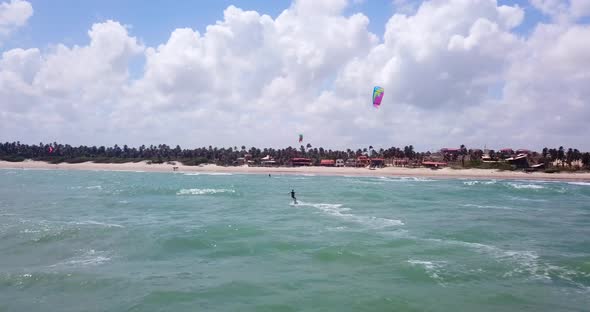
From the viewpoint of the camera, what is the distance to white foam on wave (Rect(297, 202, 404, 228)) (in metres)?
21.9

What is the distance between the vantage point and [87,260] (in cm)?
1425

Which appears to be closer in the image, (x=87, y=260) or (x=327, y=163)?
(x=87, y=260)

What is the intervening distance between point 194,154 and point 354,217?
11433 cm

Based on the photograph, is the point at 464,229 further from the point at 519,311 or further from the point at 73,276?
the point at 73,276

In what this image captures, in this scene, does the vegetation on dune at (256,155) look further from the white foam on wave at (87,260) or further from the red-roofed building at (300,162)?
the white foam on wave at (87,260)

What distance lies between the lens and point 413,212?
27016mm

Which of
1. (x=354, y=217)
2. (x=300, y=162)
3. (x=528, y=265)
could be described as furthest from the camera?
(x=300, y=162)

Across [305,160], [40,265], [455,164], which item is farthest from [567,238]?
[305,160]

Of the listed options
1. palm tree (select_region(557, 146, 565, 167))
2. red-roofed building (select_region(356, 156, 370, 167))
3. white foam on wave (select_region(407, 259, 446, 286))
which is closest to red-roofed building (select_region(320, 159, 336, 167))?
red-roofed building (select_region(356, 156, 370, 167))

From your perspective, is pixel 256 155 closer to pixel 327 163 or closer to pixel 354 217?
pixel 327 163

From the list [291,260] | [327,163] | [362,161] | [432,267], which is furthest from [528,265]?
[362,161]

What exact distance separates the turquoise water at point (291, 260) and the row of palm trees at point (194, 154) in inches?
3348

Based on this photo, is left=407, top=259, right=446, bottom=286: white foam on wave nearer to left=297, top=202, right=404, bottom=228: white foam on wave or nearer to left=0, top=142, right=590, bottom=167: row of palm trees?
left=297, top=202, right=404, bottom=228: white foam on wave

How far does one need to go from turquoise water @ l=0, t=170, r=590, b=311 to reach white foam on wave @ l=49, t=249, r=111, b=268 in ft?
0.12
